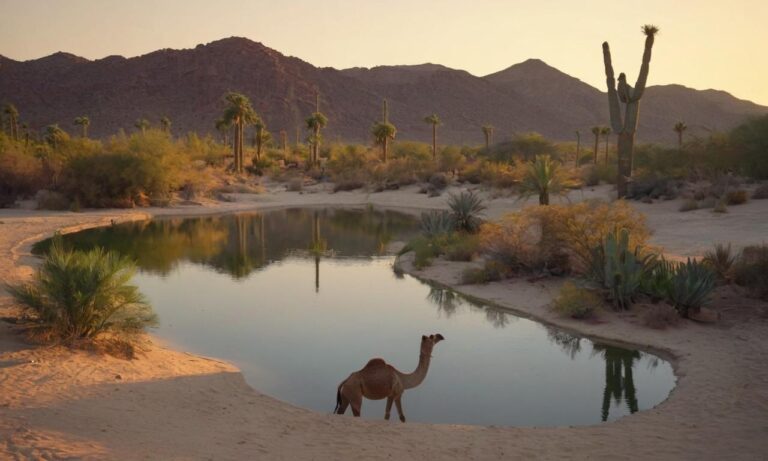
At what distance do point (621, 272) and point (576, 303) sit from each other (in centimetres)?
116

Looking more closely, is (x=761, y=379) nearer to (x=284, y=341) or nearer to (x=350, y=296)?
(x=284, y=341)

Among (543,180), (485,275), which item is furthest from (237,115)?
(485,275)

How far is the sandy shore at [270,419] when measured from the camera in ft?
24.3

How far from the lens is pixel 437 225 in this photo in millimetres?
24281

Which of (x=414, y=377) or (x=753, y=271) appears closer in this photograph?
(x=414, y=377)

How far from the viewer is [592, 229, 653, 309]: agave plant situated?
14797 mm

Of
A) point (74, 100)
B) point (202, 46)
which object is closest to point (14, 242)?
point (74, 100)

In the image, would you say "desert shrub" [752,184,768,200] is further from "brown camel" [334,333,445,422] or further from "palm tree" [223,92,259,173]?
"palm tree" [223,92,259,173]

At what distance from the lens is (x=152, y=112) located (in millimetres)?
116562

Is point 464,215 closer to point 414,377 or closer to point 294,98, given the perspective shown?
point 414,377

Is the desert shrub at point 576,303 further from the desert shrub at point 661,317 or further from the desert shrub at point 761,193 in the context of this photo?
the desert shrub at point 761,193

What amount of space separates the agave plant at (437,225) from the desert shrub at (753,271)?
10.0 metres

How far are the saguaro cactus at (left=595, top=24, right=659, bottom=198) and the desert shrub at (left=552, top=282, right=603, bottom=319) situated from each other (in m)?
15.3

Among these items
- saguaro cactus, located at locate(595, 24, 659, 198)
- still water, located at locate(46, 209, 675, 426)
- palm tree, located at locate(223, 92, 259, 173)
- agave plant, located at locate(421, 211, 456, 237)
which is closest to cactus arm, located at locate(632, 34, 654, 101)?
saguaro cactus, located at locate(595, 24, 659, 198)
